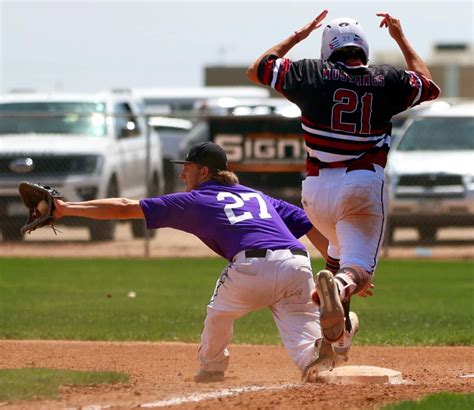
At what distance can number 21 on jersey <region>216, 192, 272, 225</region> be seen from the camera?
7.82 metres

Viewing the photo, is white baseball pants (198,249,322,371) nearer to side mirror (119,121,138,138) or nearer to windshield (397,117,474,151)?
windshield (397,117,474,151)

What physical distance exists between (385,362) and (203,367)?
5.93ft

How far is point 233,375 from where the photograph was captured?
8.65 meters

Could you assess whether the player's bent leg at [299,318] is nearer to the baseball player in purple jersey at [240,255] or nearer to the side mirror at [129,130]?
the baseball player in purple jersey at [240,255]

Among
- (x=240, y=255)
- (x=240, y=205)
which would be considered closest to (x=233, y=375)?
(x=240, y=255)

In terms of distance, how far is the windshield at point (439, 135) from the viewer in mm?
19922

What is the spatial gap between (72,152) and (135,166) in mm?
1599

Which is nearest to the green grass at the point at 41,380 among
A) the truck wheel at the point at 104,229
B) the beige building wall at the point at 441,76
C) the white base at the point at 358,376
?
the white base at the point at 358,376

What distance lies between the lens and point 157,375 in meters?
8.63

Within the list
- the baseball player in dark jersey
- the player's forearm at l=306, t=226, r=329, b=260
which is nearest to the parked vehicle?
the player's forearm at l=306, t=226, r=329, b=260

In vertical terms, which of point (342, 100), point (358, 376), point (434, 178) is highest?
point (342, 100)

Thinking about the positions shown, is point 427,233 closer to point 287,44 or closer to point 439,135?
point 439,135

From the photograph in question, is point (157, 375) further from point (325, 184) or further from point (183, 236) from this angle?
point (183, 236)

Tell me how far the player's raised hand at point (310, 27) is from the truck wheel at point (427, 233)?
1170 centimetres
